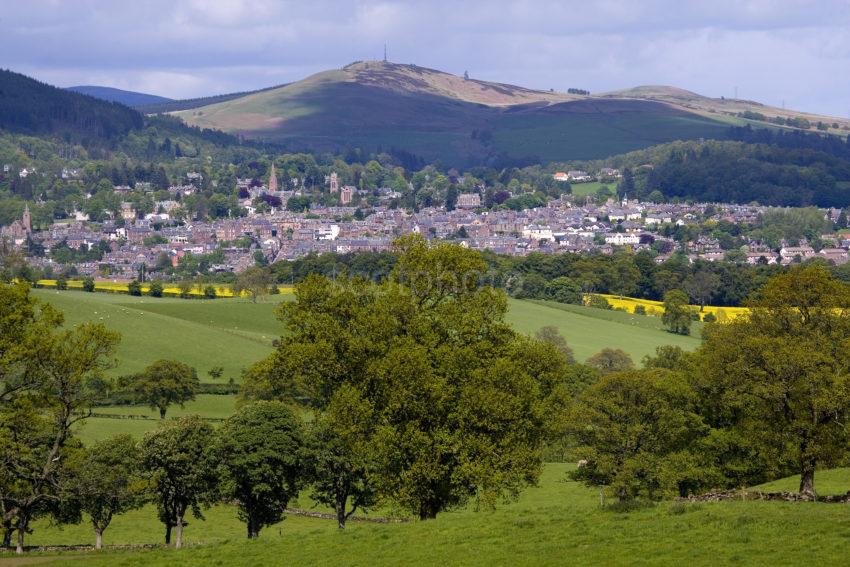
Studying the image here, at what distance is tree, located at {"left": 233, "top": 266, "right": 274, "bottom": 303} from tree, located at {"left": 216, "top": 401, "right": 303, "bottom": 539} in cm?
9663

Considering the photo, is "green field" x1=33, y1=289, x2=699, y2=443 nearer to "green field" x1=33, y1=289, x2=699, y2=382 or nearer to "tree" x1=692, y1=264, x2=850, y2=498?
"green field" x1=33, y1=289, x2=699, y2=382

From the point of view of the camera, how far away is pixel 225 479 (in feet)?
156

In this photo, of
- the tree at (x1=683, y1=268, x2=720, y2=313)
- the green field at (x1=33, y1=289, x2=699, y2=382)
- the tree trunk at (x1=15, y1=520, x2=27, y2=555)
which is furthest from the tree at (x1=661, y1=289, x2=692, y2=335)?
the tree trunk at (x1=15, y1=520, x2=27, y2=555)

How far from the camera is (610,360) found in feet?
370

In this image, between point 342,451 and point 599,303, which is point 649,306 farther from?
point 342,451

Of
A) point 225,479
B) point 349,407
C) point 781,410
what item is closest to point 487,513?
point 349,407

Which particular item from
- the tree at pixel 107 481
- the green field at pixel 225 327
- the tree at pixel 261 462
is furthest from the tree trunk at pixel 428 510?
the green field at pixel 225 327

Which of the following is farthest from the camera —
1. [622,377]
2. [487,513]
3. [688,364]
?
[688,364]

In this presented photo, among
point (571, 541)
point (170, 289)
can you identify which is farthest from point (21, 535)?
point (170, 289)

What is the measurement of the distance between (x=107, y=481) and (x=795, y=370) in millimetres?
19955

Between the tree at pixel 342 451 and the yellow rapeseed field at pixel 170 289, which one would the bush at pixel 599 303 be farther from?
the tree at pixel 342 451

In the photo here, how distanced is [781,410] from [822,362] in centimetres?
191

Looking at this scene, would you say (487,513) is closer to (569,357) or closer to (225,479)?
(225,479)

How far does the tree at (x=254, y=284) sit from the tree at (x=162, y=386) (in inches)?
2183
